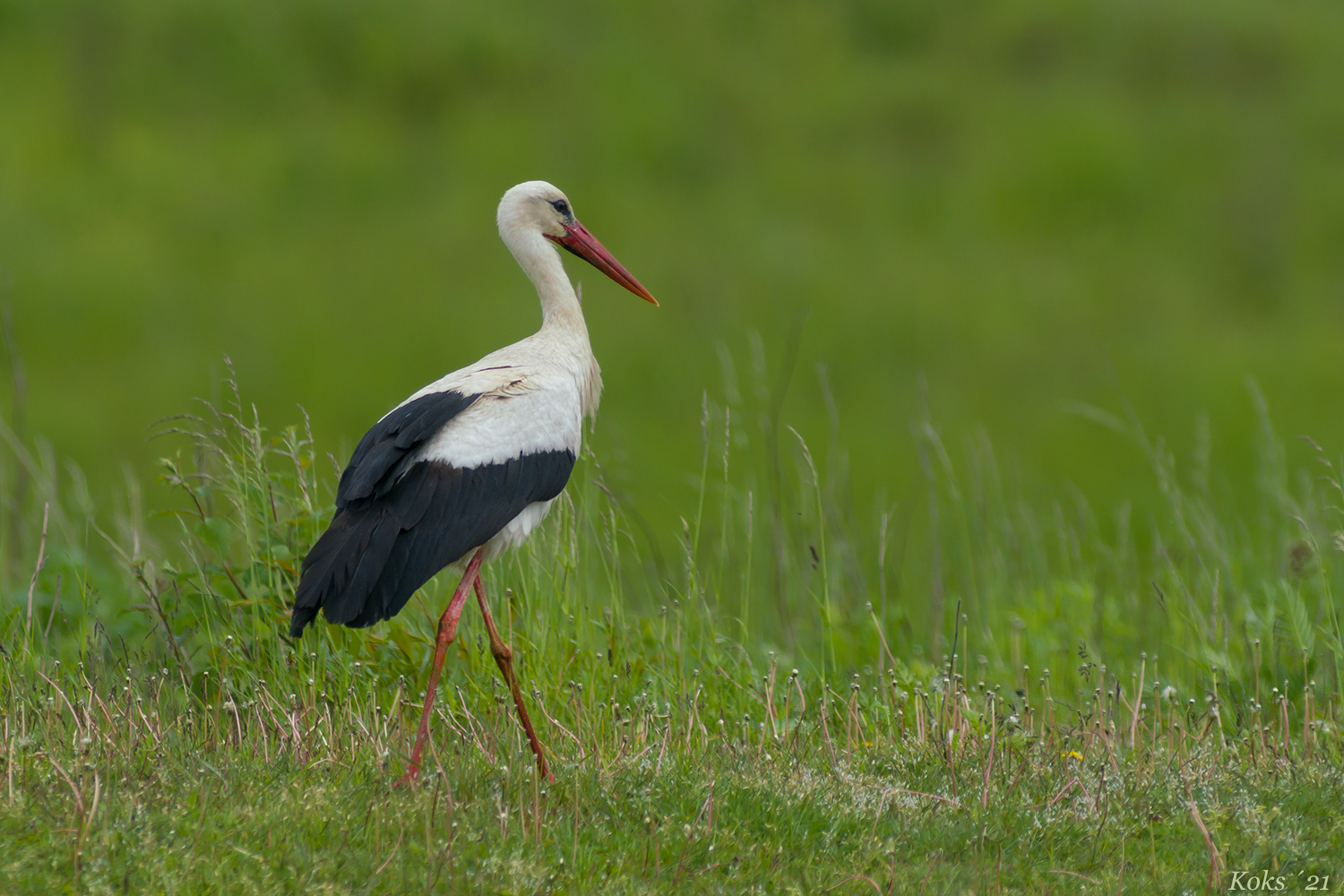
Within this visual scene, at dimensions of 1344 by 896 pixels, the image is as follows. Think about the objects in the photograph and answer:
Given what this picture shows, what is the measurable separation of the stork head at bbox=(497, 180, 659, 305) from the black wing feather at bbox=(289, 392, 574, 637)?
35.5 inches

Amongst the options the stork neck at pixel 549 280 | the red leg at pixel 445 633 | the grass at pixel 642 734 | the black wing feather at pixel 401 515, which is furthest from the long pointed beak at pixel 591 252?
the red leg at pixel 445 633

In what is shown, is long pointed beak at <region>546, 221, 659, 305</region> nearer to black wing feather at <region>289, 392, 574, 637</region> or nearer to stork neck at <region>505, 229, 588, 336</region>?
stork neck at <region>505, 229, 588, 336</region>

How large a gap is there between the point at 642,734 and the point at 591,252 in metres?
1.83

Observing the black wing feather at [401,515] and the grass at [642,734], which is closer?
the grass at [642,734]

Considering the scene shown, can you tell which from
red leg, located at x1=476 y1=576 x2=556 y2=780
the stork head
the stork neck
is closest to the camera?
red leg, located at x1=476 y1=576 x2=556 y2=780

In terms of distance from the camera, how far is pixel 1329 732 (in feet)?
13.1

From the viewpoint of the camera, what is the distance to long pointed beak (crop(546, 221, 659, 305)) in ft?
16.0

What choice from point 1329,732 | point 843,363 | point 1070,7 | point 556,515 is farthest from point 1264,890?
point 1070,7

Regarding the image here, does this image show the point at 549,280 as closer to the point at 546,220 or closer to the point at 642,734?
the point at 546,220

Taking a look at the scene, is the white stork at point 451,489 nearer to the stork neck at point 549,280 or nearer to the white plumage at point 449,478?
the white plumage at point 449,478

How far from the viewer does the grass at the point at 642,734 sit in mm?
2939

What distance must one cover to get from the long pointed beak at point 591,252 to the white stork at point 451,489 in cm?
53

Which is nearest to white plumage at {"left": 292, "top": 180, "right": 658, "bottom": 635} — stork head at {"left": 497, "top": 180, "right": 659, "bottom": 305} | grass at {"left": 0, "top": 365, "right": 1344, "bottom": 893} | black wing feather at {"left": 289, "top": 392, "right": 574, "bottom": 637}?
black wing feather at {"left": 289, "top": 392, "right": 574, "bottom": 637}

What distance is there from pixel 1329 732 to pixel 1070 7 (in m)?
11.4
